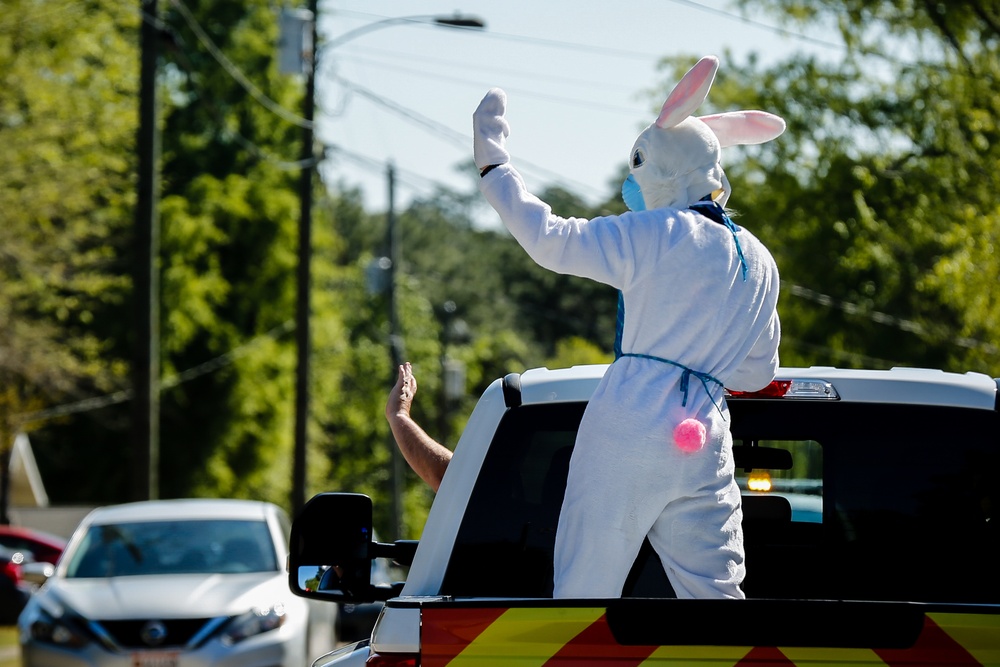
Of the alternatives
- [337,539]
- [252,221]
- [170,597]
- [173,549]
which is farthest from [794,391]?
[252,221]

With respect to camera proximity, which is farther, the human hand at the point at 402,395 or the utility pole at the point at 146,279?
the utility pole at the point at 146,279

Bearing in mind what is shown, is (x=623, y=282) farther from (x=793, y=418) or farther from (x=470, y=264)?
(x=470, y=264)

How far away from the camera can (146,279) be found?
17125 millimetres

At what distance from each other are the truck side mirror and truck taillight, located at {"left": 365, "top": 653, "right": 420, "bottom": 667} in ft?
1.72

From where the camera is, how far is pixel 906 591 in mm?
3377

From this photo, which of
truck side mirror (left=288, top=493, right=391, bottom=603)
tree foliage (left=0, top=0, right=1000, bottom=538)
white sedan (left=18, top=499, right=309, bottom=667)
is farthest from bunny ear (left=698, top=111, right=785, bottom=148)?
tree foliage (left=0, top=0, right=1000, bottom=538)

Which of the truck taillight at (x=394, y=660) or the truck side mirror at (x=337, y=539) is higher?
the truck side mirror at (x=337, y=539)

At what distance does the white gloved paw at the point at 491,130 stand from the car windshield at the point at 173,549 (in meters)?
7.41

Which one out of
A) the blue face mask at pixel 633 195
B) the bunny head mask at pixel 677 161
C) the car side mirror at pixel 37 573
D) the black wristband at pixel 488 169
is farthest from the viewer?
the car side mirror at pixel 37 573

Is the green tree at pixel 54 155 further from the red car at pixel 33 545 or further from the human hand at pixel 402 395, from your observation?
the human hand at pixel 402 395

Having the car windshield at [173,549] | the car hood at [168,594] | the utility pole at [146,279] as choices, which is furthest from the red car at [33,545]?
the car hood at [168,594]

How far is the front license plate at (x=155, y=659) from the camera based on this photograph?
9219 millimetres

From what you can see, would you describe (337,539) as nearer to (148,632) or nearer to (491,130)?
(491,130)

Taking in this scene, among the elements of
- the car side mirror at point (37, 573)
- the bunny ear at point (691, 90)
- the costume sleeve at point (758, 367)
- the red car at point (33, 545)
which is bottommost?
the red car at point (33, 545)
